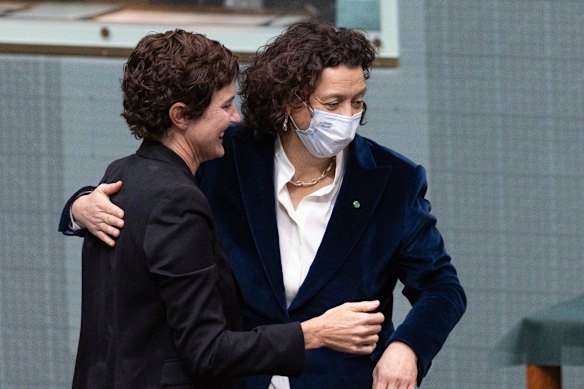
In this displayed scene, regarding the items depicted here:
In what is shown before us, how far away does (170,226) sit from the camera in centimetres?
189

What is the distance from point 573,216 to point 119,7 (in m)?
1.84

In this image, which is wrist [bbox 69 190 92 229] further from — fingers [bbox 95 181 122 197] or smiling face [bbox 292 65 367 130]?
smiling face [bbox 292 65 367 130]

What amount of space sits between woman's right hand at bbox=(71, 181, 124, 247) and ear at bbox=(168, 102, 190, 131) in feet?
0.48

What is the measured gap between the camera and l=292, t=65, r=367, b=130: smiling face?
230 cm

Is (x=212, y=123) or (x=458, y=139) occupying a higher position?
(x=212, y=123)

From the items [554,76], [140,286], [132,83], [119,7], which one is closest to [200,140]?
[132,83]

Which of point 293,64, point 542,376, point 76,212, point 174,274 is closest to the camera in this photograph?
point 174,274

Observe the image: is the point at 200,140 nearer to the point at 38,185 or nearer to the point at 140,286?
the point at 140,286

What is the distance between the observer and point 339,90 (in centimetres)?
230

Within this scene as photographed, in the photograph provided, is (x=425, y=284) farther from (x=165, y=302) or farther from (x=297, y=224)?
(x=165, y=302)

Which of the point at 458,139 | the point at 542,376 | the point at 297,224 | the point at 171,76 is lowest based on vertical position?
the point at 542,376

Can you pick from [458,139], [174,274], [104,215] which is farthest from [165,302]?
[458,139]

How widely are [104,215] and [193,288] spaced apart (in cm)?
24

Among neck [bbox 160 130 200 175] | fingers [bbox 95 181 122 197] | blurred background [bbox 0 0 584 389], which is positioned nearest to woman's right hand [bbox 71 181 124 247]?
fingers [bbox 95 181 122 197]
